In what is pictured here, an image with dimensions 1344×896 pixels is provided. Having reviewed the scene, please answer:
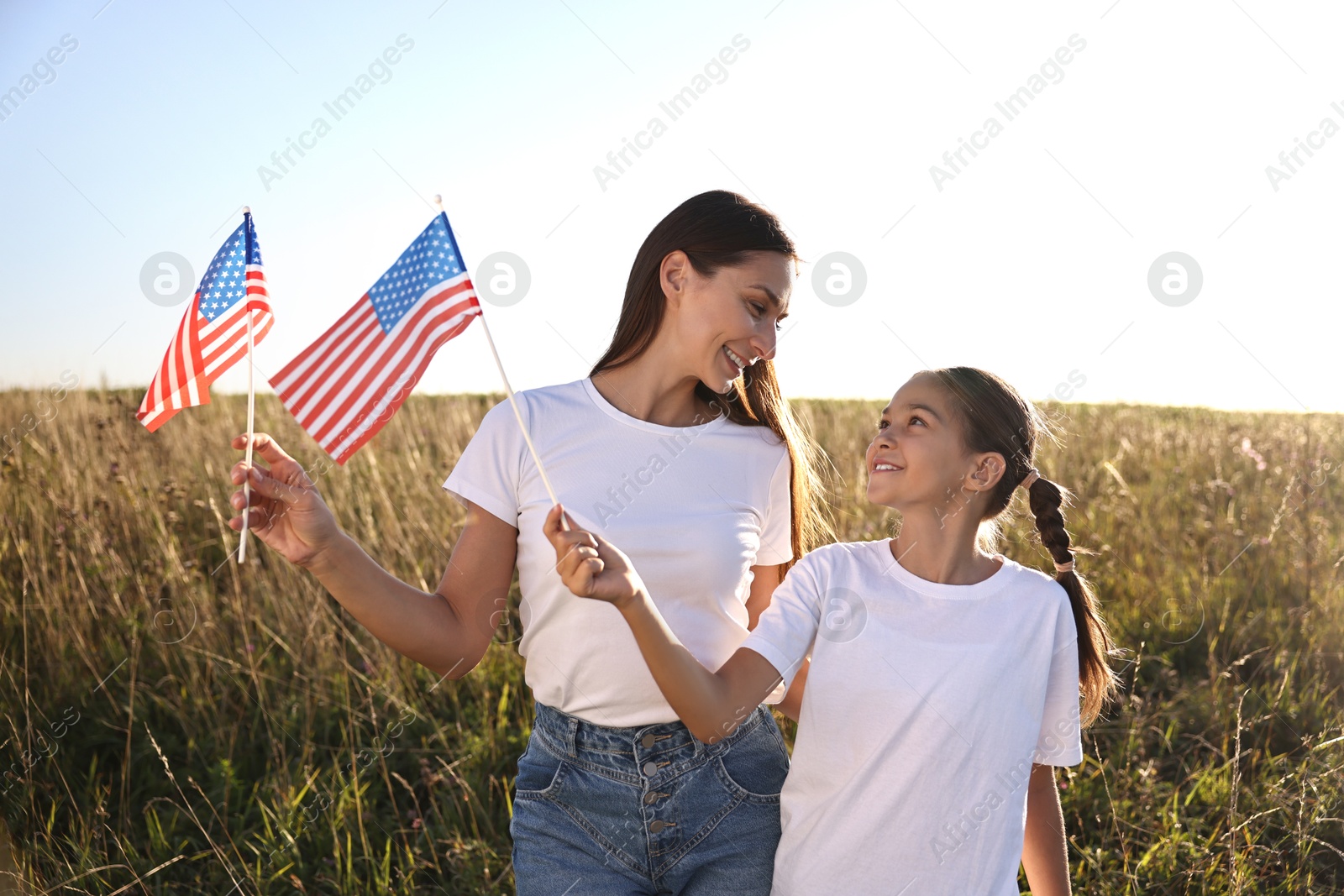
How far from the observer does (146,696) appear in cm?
396

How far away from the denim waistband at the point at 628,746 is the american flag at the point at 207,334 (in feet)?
3.59

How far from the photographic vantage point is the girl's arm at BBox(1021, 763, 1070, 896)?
2.07 meters

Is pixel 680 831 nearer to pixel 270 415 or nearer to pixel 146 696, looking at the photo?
pixel 146 696

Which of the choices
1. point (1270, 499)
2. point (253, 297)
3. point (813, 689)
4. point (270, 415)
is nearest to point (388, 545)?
point (253, 297)

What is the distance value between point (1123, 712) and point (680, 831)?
8.02 ft

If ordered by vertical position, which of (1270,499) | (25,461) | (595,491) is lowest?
(25,461)

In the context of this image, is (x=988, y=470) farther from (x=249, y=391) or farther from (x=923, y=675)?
(x=249, y=391)

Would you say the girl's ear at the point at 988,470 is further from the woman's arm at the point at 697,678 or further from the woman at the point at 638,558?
the woman's arm at the point at 697,678

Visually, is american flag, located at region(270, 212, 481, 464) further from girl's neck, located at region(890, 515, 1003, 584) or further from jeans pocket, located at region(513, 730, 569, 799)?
girl's neck, located at region(890, 515, 1003, 584)

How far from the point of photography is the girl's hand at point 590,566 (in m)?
1.60

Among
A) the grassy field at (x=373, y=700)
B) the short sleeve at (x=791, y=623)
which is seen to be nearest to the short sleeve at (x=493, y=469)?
the short sleeve at (x=791, y=623)

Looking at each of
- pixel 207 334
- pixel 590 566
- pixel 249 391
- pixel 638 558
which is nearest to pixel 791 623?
pixel 638 558

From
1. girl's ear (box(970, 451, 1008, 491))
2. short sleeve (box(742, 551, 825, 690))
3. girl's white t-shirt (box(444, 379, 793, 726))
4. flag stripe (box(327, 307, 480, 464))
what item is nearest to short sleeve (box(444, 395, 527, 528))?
girl's white t-shirt (box(444, 379, 793, 726))

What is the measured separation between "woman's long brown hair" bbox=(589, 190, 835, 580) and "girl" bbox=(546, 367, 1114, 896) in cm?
37
